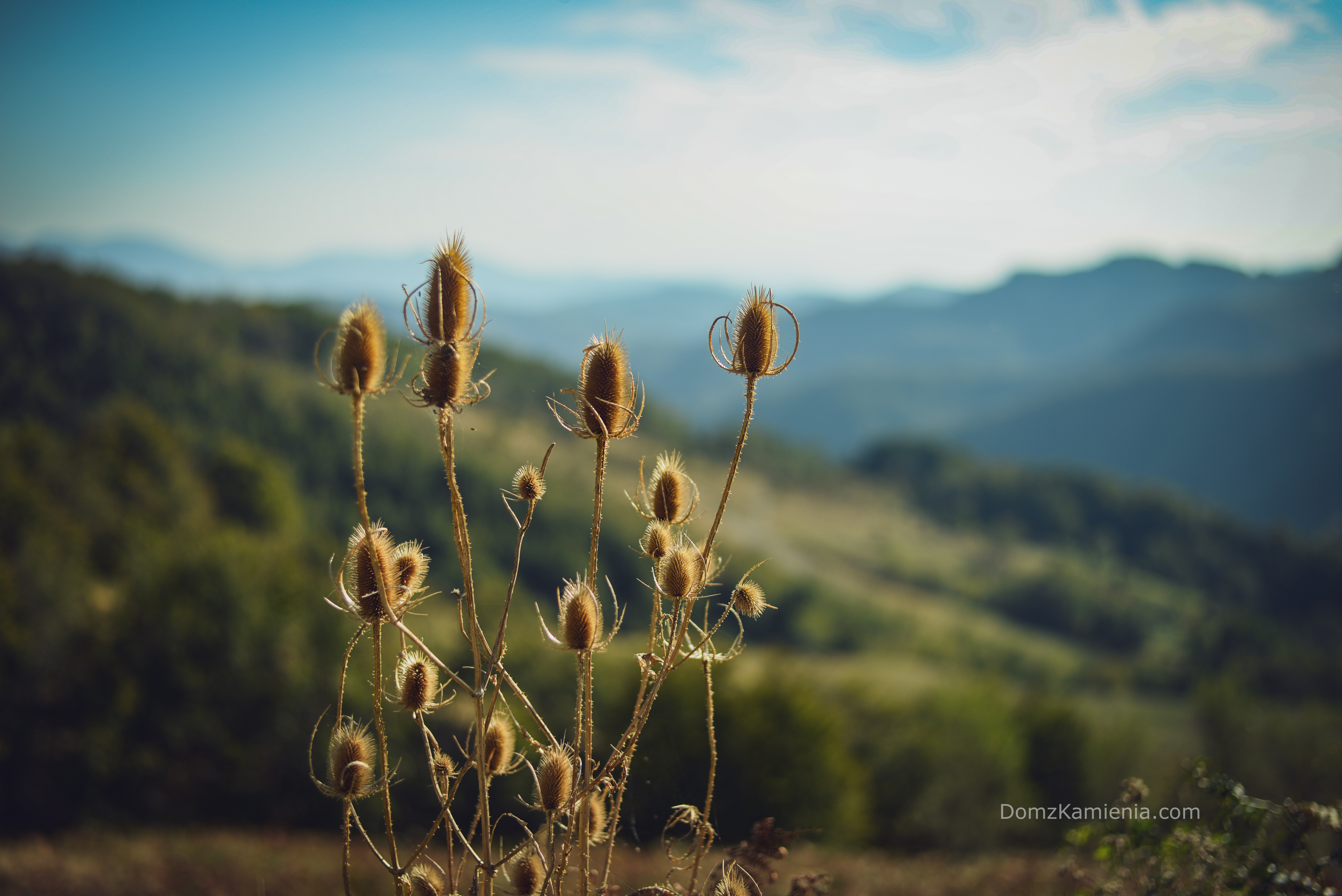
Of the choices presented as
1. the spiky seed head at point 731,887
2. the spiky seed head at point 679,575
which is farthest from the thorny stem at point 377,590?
the spiky seed head at point 731,887

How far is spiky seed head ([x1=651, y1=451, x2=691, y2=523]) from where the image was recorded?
80.5 inches

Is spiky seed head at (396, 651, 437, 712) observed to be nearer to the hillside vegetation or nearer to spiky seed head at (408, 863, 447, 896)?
the hillside vegetation

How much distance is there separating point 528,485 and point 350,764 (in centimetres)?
75

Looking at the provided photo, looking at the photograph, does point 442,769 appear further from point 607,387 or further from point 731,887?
point 607,387

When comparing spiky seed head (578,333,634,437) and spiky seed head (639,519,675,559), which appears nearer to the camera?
spiky seed head (578,333,634,437)

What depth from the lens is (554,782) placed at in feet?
5.85

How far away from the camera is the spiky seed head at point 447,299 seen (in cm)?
169

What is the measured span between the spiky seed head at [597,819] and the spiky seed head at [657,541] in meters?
0.63

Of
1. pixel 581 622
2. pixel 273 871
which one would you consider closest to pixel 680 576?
pixel 581 622

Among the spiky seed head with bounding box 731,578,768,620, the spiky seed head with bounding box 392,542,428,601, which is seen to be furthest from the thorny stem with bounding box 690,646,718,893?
the spiky seed head with bounding box 392,542,428,601

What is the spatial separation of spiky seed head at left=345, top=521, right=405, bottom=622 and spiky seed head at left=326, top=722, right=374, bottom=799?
0.30m

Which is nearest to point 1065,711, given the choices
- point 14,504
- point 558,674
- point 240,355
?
point 558,674

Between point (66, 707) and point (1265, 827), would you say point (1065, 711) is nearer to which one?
point (1265, 827)

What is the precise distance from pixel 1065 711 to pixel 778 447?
388 feet
